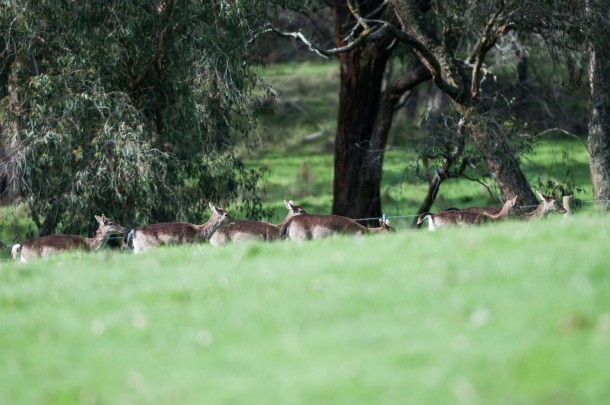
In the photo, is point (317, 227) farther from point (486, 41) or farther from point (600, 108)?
point (600, 108)

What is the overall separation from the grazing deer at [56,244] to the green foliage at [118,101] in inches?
57.2

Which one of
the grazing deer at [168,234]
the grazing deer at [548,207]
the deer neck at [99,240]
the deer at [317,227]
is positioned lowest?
the deer neck at [99,240]

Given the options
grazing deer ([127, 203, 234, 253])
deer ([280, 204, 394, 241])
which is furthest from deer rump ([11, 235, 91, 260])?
deer ([280, 204, 394, 241])

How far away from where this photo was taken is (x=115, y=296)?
1133 cm

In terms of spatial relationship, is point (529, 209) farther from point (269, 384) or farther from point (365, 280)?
point (269, 384)

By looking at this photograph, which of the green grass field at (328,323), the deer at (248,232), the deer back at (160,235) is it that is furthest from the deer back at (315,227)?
the green grass field at (328,323)

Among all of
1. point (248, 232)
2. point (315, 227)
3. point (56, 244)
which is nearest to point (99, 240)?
point (56, 244)

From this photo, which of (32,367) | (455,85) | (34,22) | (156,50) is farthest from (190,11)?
(32,367)

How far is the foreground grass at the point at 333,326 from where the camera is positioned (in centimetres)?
810

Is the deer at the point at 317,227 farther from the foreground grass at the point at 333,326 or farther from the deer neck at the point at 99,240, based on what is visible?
the foreground grass at the point at 333,326

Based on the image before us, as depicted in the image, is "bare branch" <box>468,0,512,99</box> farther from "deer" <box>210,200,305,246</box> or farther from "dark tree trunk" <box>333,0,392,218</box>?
"deer" <box>210,200,305,246</box>

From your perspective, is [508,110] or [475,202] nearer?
[508,110]

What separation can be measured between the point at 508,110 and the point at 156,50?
7.40 metres

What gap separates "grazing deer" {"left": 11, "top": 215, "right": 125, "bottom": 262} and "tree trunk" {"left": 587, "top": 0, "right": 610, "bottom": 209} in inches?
362
